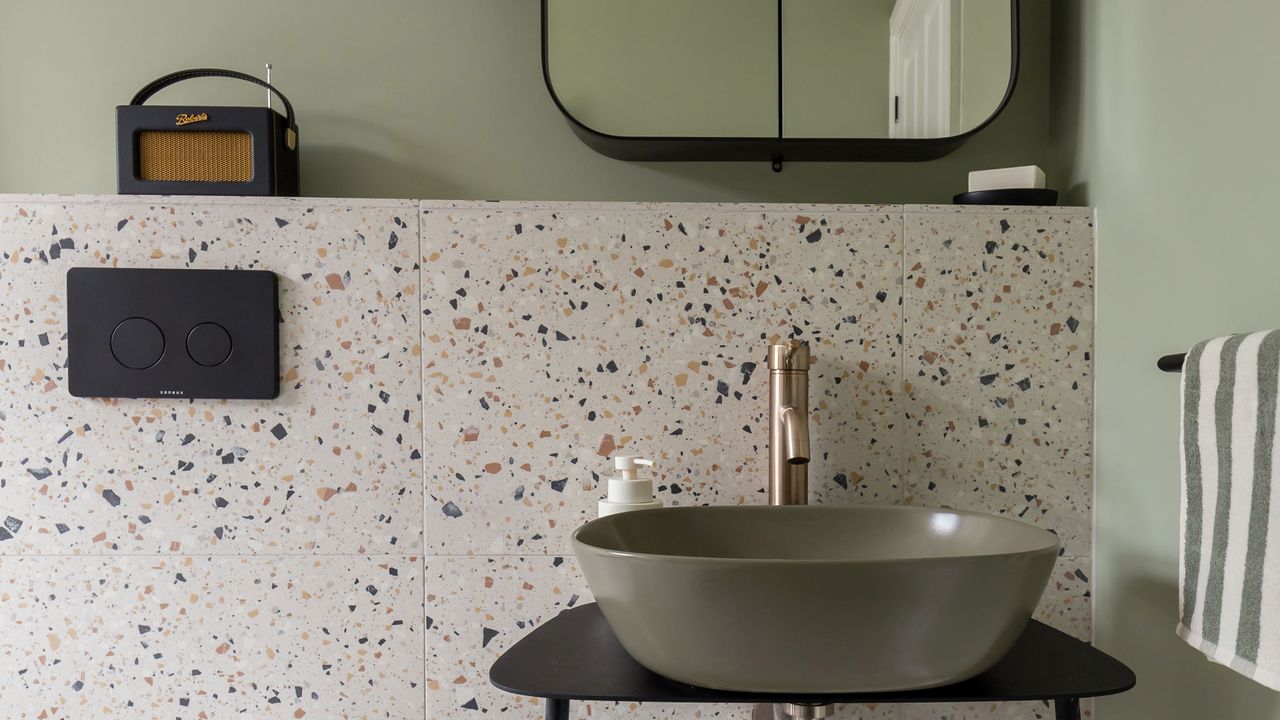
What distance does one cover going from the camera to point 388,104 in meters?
1.31

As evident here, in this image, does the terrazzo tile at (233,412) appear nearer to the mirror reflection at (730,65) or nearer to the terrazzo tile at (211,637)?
the terrazzo tile at (211,637)

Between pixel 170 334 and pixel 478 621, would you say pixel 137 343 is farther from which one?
pixel 478 621

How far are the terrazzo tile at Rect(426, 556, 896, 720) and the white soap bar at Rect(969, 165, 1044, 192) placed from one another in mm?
803

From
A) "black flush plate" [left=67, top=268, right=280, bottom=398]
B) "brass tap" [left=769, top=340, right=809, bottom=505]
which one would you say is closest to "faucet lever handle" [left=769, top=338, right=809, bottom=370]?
"brass tap" [left=769, top=340, right=809, bottom=505]

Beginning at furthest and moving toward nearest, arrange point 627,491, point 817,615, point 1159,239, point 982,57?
point 982,57 < point 627,491 < point 1159,239 < point 817,615

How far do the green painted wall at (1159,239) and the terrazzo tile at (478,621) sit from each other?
1.79ft

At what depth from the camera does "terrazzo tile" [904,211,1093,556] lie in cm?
116

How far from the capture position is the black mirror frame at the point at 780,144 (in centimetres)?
121

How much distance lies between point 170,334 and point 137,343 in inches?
1.7

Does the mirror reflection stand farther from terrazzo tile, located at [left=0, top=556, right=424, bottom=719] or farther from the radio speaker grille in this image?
terrazzo tile, located at [left=0, top=556, right=424, bottom=719]

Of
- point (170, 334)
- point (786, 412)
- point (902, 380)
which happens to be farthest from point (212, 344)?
point (902, 380)

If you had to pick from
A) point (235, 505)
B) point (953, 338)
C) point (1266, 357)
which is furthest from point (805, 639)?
point (235, 505)

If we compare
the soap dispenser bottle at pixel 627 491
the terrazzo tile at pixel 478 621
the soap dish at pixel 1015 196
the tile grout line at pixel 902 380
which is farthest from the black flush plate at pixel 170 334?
the soap dish at pixel 1015 196

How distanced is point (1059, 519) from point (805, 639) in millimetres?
596
